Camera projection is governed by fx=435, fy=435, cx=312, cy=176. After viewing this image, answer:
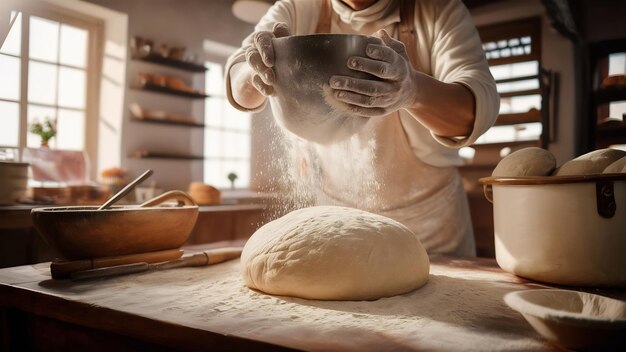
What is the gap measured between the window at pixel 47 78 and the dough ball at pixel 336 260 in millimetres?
3731

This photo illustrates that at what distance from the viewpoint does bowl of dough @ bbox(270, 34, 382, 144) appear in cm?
85

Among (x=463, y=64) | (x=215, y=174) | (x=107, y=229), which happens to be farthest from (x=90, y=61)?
(x=463, y=64)

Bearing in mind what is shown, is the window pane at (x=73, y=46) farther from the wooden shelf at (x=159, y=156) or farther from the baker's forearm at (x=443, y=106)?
the baker's forearm at (x=443, y=106)

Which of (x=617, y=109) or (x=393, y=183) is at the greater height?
(x=617, y=109)

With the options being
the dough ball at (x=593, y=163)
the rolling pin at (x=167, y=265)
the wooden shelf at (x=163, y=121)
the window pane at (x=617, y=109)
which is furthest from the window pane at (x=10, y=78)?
the window pane at (x=617, y=109)

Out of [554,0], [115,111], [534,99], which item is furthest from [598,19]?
[115,111]

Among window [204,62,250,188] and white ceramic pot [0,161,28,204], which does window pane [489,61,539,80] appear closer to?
window [204,62,250,188]

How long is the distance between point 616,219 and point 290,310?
679 mm

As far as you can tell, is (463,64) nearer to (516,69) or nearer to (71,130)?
(71,130)

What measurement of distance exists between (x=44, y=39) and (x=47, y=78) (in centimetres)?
36

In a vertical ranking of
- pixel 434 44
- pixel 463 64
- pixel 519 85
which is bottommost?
pixel 463 64

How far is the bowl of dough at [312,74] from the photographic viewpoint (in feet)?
2.78

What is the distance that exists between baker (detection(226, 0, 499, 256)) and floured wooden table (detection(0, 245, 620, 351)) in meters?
0.47

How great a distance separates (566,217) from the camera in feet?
2.97
